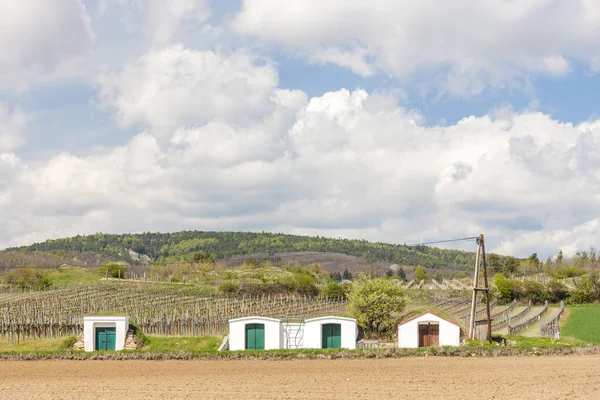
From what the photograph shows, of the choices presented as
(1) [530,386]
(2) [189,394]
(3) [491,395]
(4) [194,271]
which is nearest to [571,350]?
(1) [530,386]

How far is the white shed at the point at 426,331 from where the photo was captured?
148 feet

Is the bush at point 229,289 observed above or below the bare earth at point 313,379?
above

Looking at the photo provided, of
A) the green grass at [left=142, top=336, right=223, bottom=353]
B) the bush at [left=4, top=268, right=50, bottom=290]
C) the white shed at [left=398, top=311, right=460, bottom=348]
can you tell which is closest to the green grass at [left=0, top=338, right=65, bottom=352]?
the green grass at [left=142, top=336, right=223, bottom=353]

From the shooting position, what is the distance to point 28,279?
4486 inches

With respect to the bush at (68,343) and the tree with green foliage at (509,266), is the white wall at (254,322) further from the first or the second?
the tree with green foliage at (509,266)

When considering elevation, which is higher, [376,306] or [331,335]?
[376,306]

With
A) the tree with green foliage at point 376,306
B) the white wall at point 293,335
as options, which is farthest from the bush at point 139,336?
the tree with green foliage at point 376,306

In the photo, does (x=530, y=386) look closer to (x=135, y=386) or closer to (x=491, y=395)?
(x=491, y=395)

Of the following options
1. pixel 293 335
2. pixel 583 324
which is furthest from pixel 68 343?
pixel 583 324

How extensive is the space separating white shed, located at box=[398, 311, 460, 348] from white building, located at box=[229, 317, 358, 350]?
3.17m

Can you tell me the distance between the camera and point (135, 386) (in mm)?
28500

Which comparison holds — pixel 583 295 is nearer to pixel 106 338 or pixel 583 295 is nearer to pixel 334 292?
pixel 334 292

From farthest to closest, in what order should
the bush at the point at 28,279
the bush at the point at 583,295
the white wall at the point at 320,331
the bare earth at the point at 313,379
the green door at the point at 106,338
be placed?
the bush at the point at 28,279 < the bush at the point at 583,295 < the green door at the point at 106,338 < the white wall at the point at 320,331 < the bare earth at the point at 313,379

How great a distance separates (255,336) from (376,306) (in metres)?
9.75
